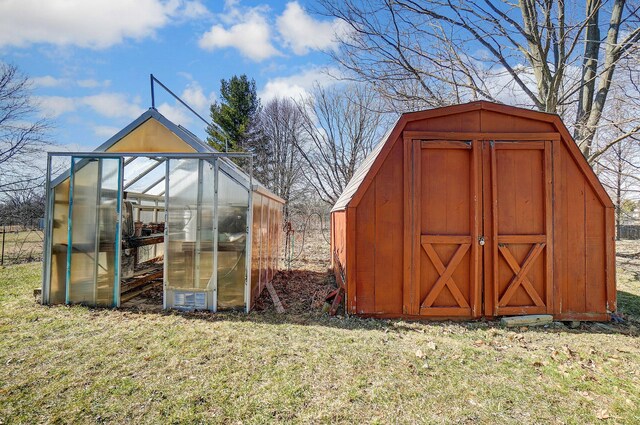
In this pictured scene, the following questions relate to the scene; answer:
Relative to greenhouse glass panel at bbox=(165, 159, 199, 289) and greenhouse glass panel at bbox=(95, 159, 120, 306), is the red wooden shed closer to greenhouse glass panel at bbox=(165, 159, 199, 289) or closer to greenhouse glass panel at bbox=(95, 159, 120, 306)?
greenhouse glass panel at bbox=(165, 159, 199, 289)

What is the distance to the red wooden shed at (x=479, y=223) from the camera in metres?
5.05

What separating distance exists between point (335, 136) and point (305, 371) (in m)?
17.9

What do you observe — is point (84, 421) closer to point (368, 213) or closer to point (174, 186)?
point (174, 186)

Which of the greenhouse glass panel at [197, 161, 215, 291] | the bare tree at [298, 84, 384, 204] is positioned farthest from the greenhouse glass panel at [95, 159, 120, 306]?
the bare tree at [298, 84, 384, 204]

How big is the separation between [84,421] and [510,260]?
5.86 meters

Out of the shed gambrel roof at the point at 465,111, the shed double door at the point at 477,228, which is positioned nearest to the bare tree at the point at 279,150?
the shed gambrel roof at the point at 465,111

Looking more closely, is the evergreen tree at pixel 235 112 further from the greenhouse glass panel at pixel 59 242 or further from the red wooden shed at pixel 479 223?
the red wooden shed at pixel 479 223

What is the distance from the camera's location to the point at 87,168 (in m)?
5.62

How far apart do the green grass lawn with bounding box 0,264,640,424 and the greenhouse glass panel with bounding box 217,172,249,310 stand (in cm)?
45

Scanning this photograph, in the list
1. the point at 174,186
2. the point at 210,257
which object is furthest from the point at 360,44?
the point at 210,257

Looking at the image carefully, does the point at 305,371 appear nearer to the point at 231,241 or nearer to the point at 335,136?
the point at 231,241

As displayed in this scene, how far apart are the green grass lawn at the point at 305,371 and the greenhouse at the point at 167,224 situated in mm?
483

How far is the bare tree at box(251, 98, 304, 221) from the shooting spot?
2297cm

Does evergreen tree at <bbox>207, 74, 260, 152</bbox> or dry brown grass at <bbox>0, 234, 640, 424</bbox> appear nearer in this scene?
dry brown grass at <bbox>0, 234, 640, 424</bbox>
